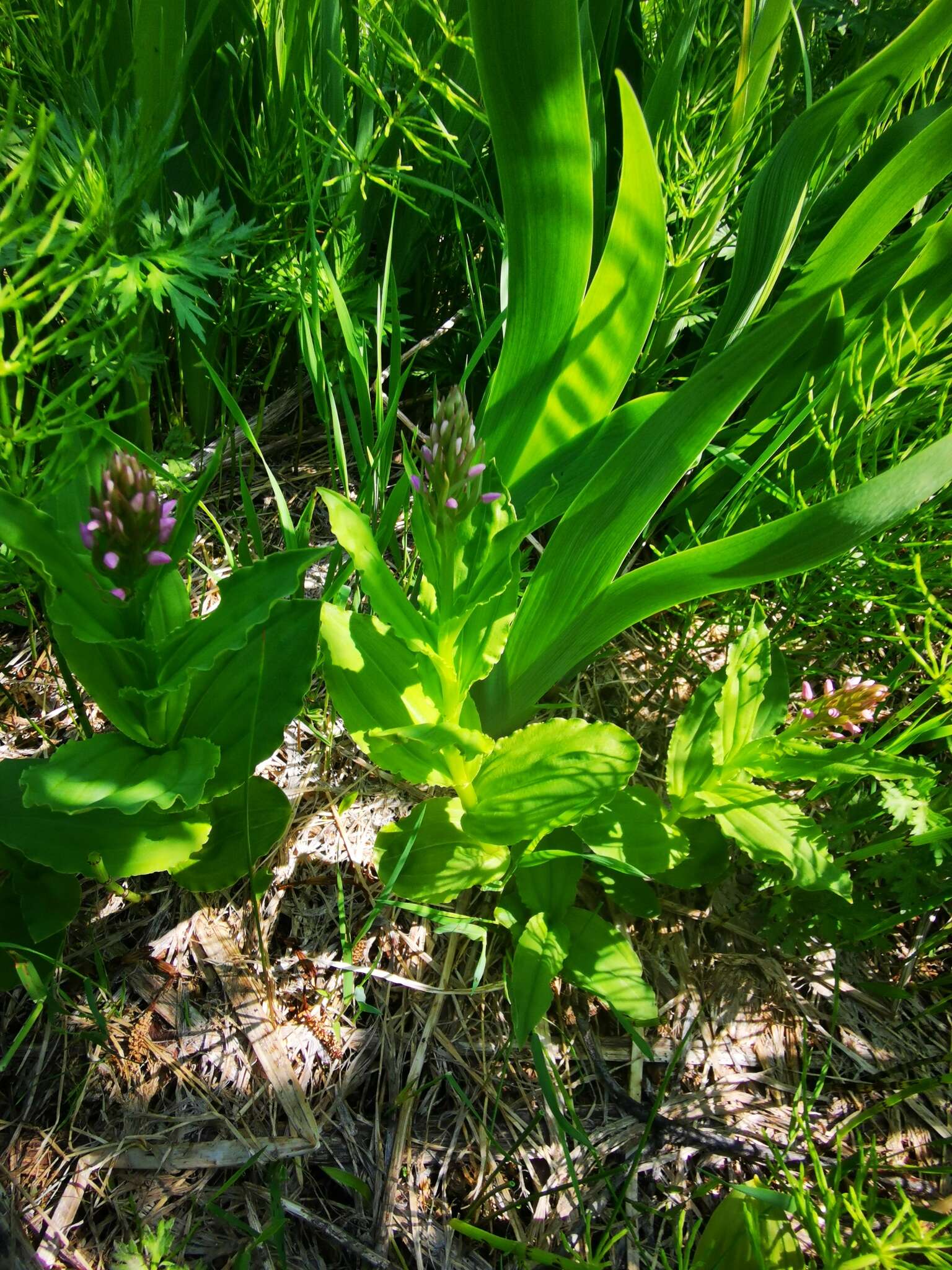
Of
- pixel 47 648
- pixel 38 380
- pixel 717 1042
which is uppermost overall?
pixel 38 380

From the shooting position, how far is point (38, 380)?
1428 mm

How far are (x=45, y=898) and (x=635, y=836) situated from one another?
780 millimetres

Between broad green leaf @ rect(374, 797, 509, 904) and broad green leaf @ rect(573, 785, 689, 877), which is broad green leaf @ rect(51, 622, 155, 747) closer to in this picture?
broad green leaf @ rect(374, 797, 509, 904)

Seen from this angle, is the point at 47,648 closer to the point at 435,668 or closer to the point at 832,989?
the point at 435,668

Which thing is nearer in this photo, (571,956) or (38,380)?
(571,956)

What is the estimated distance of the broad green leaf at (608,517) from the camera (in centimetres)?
100

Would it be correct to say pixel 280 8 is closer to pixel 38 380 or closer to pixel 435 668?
pixel 38 380

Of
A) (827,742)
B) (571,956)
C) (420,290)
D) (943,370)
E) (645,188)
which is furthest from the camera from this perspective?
(420,290)

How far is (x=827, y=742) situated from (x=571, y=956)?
0.57m

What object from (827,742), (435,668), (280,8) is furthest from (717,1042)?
(280,8)

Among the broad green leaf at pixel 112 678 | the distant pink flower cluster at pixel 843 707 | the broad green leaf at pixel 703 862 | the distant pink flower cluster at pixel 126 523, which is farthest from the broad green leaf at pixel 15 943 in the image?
the distant pink flower cluster at pixel 843 707

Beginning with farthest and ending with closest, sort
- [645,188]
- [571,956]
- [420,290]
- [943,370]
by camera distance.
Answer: [420,290] → [943,370] → [571,956] → [645,188]

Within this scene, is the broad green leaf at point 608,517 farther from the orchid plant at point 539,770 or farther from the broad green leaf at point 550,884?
the broad green leaf at point 550,884

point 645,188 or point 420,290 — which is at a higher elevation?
point 420,290
